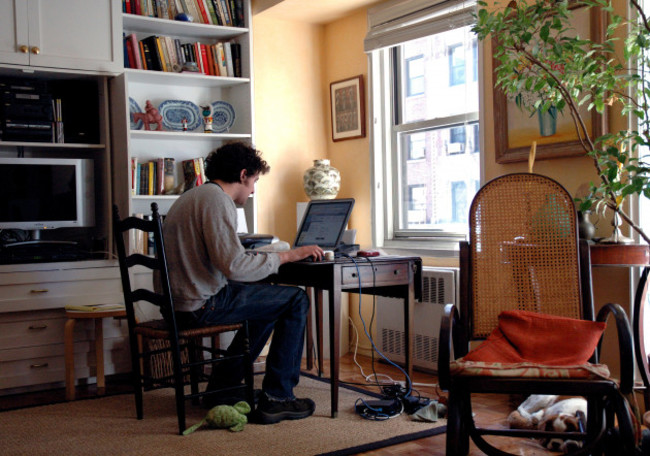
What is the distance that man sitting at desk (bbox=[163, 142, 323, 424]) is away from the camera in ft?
9.87

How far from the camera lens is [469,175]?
163 inches

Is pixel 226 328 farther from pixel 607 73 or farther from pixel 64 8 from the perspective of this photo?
pixel 64 8

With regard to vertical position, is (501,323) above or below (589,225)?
below

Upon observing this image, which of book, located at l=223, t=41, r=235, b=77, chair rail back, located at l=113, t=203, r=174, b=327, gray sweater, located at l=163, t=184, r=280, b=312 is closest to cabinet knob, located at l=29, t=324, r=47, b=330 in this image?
chair rail back, located at l=113, t=203, r=174, b=327

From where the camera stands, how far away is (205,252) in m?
3.06

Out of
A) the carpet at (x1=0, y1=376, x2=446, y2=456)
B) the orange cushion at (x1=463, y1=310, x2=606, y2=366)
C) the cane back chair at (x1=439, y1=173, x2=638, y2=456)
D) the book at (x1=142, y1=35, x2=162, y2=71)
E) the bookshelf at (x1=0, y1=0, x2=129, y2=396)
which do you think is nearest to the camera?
the orange cushion at (x1=463, y1=310, x2=606, y2=366)

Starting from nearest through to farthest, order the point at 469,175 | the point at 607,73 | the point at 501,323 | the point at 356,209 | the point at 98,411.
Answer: the point at 501,323 < the point at 607,73 < the point at 98,411 < the point at 469,175 < the point at 356,209

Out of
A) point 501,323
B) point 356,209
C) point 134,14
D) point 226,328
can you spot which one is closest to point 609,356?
point 501,323

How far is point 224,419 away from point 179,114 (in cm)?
223

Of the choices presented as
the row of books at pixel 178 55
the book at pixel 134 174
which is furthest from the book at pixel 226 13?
the book at pixel 134 174

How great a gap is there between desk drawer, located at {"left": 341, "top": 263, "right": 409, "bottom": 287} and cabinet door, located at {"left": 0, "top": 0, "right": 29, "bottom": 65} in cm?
215

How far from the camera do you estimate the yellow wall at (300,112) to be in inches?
190

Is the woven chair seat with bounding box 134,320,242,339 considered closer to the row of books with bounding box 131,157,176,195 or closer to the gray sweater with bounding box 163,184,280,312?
the gray sweater with bounding box 163,184,280,312

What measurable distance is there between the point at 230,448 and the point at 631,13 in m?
2.49
